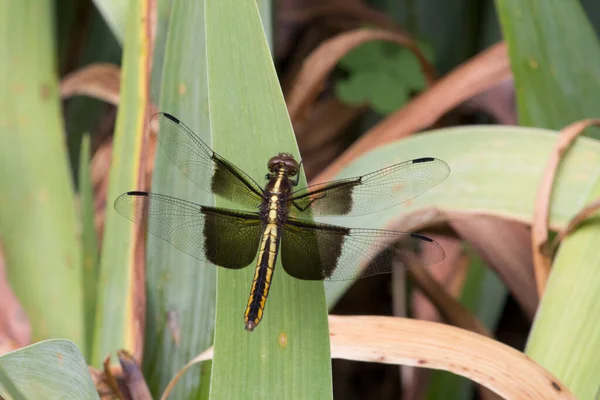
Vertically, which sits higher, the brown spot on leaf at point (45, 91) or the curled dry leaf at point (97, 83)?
the curled dry leaf at point (97, 83)

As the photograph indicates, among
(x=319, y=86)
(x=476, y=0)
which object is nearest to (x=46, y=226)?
(x=319, y=86)

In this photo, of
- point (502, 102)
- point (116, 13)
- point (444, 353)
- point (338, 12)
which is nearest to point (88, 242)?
point (116, 13)

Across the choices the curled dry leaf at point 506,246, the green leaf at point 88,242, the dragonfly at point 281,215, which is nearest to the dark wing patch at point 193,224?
the dragonfly at point 281,215

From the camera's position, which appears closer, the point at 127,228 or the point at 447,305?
the point at 127,228

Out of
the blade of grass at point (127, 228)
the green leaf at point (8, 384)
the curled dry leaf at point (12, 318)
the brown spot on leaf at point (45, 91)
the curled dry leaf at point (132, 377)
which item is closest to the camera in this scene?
the green leaf at point (8, 384)

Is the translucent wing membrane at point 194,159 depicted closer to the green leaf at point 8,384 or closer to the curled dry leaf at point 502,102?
the green leaf at point 8,384

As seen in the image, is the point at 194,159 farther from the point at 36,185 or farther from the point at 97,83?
the point at 97,83

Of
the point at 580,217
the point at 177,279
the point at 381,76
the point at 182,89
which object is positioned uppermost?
the point at 381,76
